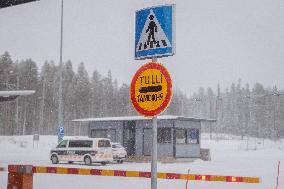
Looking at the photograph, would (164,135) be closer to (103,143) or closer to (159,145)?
(159,145)

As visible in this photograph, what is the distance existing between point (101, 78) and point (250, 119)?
52081 millimetres

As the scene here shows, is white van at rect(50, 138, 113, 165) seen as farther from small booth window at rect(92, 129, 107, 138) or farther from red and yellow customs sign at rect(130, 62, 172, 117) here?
red and yellow customs sign at rect(130, 62, 172, 117)

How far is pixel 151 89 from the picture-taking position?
236 inches

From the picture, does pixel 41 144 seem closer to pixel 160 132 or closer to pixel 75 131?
pixel 160 132

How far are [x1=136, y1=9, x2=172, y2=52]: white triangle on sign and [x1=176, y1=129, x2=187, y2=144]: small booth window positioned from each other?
110 ft

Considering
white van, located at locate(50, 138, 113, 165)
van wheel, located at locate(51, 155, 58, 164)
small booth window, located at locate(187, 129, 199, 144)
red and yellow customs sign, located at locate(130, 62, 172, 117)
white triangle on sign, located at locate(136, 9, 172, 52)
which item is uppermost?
white triangle on sign, located at locate(136, 9, 172, 52)

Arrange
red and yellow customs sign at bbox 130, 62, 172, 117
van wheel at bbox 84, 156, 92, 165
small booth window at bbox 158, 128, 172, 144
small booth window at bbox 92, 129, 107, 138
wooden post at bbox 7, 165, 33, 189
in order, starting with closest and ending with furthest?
1. red and yellow customs sign at bbox 130, 62, 172, 117
2. wooden post at bbox 7, 165, 33, 189
3. van wheel at bbox 84, 156, 92, 165
4. small booth window at bbox 158, 128, 172, 144
5. small booth window at bbox 92, 129, 107, 138

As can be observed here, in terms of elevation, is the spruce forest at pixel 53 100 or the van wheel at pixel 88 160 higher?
the spruce forest at pixel 53 100

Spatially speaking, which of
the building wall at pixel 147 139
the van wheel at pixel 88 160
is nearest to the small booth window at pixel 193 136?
the building wall at pixel 147 139

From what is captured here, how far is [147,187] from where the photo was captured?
16.9 meters

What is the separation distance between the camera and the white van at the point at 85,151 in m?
31.4

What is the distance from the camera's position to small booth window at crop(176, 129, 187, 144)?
39700mm

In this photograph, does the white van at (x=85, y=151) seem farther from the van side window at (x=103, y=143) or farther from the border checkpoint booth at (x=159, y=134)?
the border checkpoint booth at (x=159, y=134)

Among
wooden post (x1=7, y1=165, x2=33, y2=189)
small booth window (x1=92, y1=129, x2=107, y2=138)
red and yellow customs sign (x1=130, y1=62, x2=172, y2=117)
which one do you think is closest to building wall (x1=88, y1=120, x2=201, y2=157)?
small booth window (x1=92, y1=129, x2=107, y2=138)
